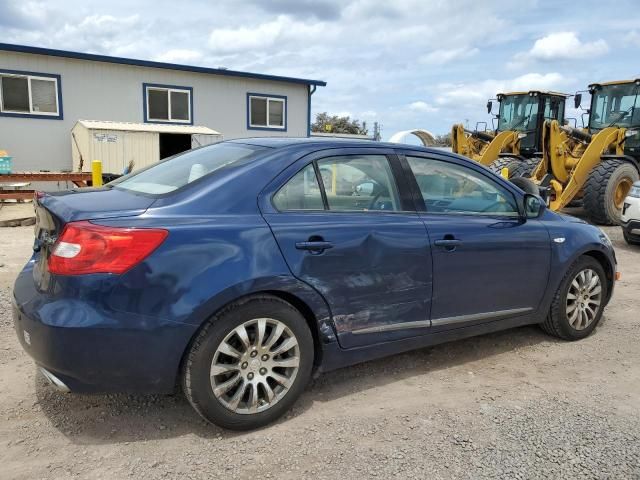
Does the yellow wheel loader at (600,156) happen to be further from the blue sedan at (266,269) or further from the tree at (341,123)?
the tree at (341,123)

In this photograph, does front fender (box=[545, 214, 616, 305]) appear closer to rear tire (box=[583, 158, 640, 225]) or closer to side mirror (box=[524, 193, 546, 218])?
side mirror (box=[524, 193, 546, 218])

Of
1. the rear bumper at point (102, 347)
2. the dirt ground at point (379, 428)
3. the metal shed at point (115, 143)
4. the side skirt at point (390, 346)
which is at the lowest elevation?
the dirt ground at point (379, 428)

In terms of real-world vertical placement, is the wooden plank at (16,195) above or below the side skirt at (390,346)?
above

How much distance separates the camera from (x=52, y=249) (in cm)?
257

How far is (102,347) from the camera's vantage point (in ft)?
8.09

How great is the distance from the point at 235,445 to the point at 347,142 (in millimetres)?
1915

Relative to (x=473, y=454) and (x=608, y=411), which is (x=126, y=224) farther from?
(x=608, y=411)

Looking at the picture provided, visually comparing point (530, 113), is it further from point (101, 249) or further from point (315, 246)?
point (101, 249)

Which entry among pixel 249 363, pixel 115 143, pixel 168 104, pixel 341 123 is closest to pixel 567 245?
pixel 249 363

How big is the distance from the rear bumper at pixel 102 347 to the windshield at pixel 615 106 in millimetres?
12496

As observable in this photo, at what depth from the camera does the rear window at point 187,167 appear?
119 inches

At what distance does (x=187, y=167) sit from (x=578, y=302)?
3.24 meters

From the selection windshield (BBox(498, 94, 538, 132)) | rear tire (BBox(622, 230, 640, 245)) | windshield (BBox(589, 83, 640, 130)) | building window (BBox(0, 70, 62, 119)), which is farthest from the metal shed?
rear tire (BBox(622, 230, 640, 245))

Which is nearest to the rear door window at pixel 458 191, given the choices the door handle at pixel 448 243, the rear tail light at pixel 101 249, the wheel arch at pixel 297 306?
the door handle at pixel 448 243
